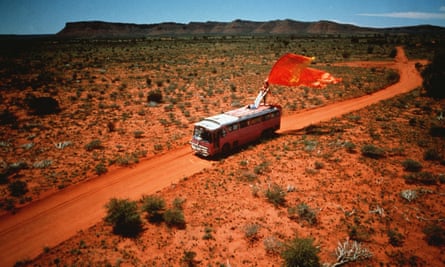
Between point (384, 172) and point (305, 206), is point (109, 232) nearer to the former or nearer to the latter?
point (305, 206)

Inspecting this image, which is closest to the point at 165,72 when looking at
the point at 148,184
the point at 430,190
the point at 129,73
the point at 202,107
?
the point at 129,73

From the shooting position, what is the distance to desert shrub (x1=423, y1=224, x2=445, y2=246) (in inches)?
419

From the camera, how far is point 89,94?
33750mm

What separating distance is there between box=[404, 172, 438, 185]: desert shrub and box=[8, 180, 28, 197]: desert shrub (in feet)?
74.0

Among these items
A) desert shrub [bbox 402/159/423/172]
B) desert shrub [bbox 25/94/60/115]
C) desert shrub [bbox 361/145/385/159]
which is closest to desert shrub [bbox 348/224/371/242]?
desert shrub [bbox 402/159/423/172]

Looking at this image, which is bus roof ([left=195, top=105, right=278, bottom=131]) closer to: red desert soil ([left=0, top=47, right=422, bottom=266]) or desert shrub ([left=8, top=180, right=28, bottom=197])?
red desert soil ([left=0, top=47, right=422, bottom=266])

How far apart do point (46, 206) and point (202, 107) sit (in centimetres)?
1955

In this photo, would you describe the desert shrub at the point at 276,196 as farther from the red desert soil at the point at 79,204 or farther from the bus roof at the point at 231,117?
the bus roof at the point at 231,117

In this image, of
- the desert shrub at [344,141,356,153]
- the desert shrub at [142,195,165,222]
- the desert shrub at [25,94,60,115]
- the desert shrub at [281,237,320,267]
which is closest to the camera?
the desert shrub at [281,237,320,267]

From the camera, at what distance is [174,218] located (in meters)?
12.2

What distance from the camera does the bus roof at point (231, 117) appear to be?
60.2ft

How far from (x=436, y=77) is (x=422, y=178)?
25381 mm

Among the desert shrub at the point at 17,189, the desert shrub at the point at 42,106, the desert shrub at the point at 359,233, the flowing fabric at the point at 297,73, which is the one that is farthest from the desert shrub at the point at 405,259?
the desert shrub at the point at 42,106

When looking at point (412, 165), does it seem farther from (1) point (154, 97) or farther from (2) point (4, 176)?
(1) point (154, 97)
